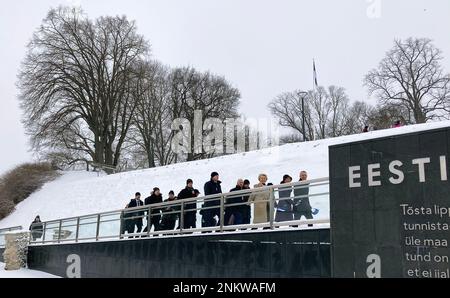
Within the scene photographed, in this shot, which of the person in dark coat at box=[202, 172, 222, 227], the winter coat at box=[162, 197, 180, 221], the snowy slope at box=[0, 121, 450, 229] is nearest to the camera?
the person in dark coat at box=[202, 172, 222, 227]

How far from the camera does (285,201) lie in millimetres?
10461

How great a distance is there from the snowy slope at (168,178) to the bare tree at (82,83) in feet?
26.6

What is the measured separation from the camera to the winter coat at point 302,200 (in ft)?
32.5

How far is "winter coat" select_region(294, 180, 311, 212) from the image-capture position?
9891 mm

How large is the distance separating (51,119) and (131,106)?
26.0 ft

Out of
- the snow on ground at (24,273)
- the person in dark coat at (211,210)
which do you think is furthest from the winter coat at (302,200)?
the snow on ground at (24,273)

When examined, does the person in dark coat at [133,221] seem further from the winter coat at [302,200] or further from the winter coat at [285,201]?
the winter coat at [302,200]

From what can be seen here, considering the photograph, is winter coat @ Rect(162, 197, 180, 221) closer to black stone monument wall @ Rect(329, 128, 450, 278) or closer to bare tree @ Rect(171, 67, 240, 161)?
black stone monument wall @ Rect(329, 128, 450, 278)

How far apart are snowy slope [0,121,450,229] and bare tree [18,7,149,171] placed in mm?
8114

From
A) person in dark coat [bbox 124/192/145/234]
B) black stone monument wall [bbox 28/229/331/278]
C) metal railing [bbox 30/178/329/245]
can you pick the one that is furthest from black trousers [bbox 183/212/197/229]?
person in dark coat [bbox 124/192/145/234]

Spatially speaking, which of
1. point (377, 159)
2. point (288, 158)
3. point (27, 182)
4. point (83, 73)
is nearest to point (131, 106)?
point (83, 73)

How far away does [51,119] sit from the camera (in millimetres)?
46438

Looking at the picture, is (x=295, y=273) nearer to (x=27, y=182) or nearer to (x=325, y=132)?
(x=27, y=182)
